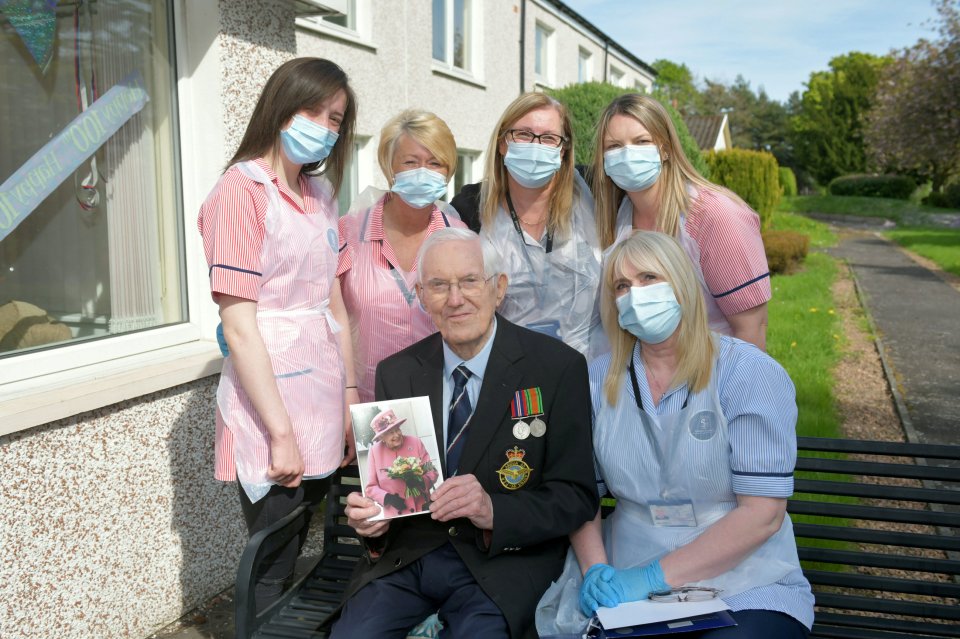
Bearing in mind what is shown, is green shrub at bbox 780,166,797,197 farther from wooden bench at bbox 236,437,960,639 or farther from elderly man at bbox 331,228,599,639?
elderly man at bbox 331,228,599,639

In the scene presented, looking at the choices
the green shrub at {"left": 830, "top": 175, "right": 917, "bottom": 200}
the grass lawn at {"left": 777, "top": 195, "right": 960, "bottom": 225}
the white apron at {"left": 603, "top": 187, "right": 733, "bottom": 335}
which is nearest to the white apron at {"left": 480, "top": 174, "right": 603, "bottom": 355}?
the white apron at {"left": 603, "top": 187, "right": 733, "bottom": 335}

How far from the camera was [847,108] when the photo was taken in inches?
2388

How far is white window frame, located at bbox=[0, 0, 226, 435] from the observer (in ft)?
10.6

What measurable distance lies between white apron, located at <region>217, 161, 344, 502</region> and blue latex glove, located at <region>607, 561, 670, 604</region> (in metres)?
1.10

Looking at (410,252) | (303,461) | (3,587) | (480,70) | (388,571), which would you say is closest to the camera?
(388,571)

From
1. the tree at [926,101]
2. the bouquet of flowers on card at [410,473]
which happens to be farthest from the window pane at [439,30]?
the tree at [926,101]

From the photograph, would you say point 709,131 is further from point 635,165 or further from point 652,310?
point 652,310

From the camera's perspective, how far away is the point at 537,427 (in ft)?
8.47

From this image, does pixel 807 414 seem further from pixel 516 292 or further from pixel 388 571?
pixel 388 571

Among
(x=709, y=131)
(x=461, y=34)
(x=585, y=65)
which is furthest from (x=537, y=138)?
(x=709, y=131)

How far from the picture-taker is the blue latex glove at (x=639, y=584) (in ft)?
8.00

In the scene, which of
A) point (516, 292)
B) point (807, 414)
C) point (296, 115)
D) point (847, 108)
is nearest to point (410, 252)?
point (516, 292)

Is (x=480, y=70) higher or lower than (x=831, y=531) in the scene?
higher

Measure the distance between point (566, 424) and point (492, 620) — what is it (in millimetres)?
645
